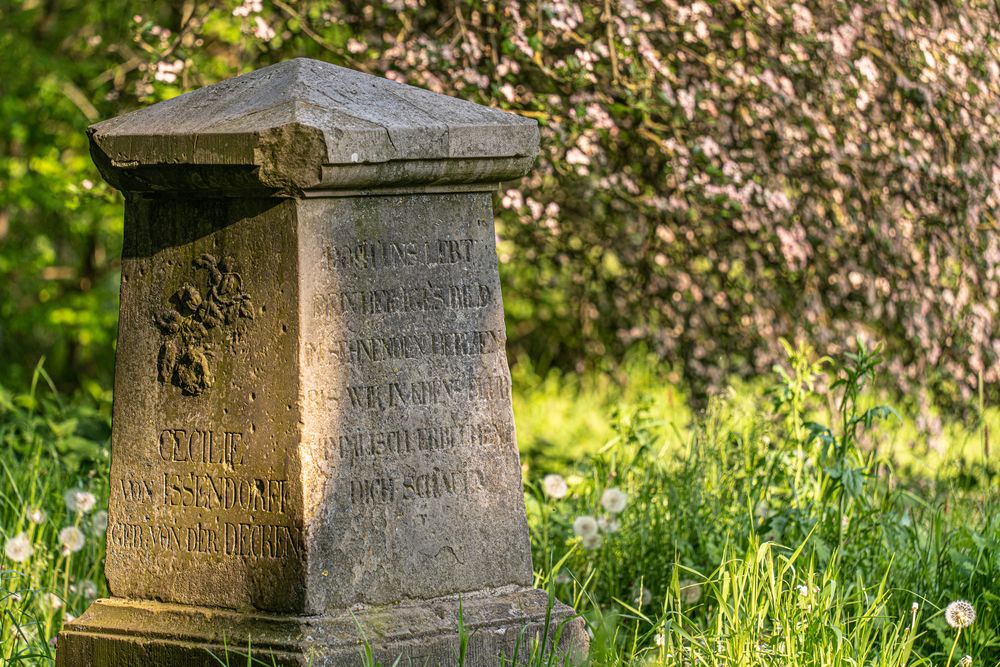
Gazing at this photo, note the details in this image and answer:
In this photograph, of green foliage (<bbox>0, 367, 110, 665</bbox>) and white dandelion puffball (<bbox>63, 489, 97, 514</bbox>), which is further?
white dandelion puffball (<bbox>63, 489, 97, 514</bbox>)

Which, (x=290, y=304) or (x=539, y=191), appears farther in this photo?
(x=539, y=191)

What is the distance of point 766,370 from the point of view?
19.1 ft

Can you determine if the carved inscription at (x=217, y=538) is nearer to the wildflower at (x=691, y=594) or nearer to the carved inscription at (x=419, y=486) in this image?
the carved inscription at (x=419, y=486)

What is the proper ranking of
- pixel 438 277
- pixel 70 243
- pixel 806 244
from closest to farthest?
1. pixel 438 277
2. pixel 806 244
3. pixel 70 243

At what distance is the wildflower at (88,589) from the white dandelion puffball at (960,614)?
7.64 ft

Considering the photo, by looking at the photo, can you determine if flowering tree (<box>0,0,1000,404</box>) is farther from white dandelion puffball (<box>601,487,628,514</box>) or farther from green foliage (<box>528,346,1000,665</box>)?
white dandelion puffball (<box>601,487,628,514</box>)

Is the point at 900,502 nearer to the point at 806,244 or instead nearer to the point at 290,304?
the point at 806,244

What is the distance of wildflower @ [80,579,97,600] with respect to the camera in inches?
150

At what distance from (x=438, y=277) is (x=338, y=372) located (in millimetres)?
339

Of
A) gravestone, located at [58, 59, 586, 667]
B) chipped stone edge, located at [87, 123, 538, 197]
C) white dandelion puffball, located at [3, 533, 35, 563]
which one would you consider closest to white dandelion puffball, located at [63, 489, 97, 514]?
white dandelion puffball, located at [3, 533, 35, 563]

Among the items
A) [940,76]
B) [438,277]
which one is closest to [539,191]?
[940,76]

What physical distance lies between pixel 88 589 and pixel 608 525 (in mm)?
1527

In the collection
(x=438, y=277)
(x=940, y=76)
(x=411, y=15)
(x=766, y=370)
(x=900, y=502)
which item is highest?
(x=411, y=15)

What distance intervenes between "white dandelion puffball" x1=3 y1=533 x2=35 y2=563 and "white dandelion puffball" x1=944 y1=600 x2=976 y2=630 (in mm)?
2445
